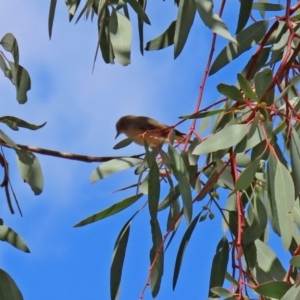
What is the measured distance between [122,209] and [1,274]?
0.32 metres

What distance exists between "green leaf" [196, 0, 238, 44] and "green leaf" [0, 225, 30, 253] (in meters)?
0.61

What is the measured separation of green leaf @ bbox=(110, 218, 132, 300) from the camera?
5.82 feet

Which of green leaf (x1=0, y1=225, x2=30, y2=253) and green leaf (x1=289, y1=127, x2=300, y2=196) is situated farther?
green leaf (x1=0, y1=225, x2=30, y2=253)

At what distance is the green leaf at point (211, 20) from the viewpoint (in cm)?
155

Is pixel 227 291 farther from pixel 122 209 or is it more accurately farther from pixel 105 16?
pixel 105 16

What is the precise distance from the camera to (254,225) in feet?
5.74

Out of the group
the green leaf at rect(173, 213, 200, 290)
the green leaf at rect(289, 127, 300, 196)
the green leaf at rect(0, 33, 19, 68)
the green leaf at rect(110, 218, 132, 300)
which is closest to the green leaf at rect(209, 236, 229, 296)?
the green leaf at rect(173, 213, 200, 290)

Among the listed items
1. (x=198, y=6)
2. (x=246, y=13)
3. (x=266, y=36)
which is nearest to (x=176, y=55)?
(x=198, y=6)

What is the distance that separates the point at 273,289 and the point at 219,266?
1.52 ft

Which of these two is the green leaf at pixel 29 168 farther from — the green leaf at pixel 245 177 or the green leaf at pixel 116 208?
the green leaf at pixel 245 177

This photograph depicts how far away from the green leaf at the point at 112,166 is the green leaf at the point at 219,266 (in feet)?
0.91

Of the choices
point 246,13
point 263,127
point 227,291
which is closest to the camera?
point 227,291

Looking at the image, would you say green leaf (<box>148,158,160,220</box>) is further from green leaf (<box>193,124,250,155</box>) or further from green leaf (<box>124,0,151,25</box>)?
green leaf (<box>124,0,151,25</box>)

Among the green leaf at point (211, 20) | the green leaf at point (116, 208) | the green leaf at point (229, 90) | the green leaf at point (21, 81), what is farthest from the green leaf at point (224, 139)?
the green leaf at point (21, 81)
